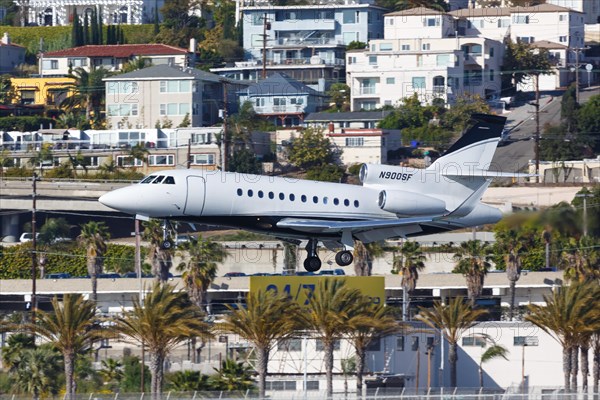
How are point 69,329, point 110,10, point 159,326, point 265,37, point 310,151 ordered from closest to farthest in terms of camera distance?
point 159,326
point 69,329
point 310,151
point 265,37
point 110,10

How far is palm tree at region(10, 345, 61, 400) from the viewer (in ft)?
219

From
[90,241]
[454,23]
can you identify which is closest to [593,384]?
[90,241]

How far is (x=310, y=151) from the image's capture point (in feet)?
416

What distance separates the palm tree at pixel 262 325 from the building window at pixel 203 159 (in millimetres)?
61722

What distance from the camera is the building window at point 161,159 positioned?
412ft

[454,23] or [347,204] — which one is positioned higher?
[454,23]

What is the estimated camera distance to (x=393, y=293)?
94.6 m

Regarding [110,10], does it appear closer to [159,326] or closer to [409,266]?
[409,266]

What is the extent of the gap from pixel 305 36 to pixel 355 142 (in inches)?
1533

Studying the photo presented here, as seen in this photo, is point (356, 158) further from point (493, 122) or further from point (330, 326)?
point (493, 122)

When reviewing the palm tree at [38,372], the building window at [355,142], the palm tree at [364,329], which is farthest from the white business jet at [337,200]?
the building window at [355,142]

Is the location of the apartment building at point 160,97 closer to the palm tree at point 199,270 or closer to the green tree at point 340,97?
the green tree at point 340,97

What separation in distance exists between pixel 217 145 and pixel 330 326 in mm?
62893

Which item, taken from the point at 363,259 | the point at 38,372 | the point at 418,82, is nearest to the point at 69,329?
the point at 38,372
